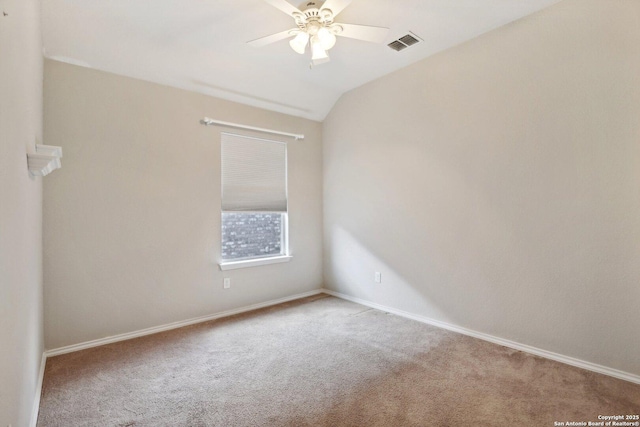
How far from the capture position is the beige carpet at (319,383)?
6.05 feet

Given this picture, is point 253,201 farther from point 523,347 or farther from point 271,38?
point 523,347

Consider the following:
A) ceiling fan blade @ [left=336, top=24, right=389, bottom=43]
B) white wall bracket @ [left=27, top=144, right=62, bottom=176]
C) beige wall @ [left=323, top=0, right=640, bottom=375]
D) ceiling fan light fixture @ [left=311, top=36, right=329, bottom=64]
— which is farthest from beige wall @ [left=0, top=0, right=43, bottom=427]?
beige wall @ [left=323, top=0, right=640, bottom=375]

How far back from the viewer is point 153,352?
2676 mm

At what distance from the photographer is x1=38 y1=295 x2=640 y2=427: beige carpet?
1845mm

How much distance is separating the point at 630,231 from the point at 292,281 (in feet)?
10.9

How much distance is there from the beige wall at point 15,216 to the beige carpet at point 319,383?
61 cm

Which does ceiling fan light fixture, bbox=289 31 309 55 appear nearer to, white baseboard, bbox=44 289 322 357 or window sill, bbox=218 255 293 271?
window sill, bbox=218 255 293 271

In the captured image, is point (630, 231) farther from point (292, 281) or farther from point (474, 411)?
point (292, 281)

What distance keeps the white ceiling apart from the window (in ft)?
2.16

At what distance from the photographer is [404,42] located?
296cm

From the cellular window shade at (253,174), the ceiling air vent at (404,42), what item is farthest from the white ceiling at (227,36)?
the cellular window shade at (253,174)

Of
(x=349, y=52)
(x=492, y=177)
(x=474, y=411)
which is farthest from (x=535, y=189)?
(x=349, y=52)

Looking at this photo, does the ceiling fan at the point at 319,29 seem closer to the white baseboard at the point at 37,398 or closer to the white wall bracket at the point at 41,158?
the white wall bracket at the point at 41,158

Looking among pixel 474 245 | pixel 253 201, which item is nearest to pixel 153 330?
pixel 253 201
